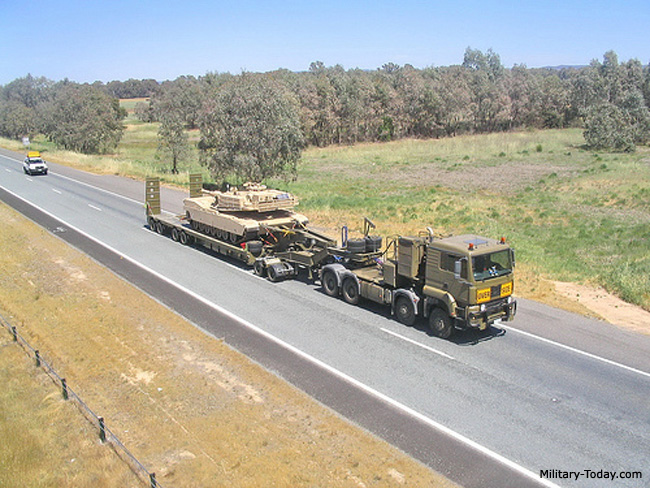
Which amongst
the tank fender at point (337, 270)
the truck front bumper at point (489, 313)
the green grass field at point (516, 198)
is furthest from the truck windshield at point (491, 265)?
the green grass field at point (516, 198)

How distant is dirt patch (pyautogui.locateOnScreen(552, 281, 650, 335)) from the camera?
50.4ft

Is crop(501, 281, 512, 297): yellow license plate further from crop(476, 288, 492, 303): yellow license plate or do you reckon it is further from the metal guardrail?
the metal guardrail

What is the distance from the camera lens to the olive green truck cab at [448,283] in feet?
42.9

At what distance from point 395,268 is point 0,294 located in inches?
495

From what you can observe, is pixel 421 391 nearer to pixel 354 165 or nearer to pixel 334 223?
pixel 334 223

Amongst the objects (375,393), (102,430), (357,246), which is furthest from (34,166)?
(375,393)

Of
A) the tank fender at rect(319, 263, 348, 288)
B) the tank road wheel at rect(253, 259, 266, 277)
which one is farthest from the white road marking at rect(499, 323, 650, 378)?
the tank road wheel at rect(253, 259, 266, 277)

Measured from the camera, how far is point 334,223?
91.3 ft

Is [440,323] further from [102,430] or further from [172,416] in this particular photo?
[102,430]

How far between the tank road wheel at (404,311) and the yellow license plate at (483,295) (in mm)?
1996

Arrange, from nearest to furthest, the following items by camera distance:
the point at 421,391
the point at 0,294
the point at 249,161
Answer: the point at 421,391, the point at 0,294, the point at 249,161

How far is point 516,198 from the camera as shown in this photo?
34656mm

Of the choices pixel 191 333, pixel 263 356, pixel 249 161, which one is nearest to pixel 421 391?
pixel 263 356

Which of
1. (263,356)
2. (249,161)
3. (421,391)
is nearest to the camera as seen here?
(421,391)
